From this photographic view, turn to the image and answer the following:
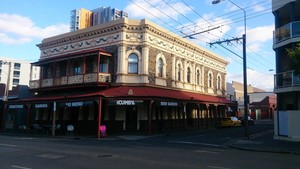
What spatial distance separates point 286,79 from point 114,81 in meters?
14.7

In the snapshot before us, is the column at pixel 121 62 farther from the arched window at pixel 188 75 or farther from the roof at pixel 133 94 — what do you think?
the arched window at pixel 188 75

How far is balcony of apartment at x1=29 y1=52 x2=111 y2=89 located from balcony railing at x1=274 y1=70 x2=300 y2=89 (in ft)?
47.1

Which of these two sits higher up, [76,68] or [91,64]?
[91,64]

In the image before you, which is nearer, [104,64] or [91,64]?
[104,64]

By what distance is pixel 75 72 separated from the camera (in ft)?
108

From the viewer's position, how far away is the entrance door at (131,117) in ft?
95.0

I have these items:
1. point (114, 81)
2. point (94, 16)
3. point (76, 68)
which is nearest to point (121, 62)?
point (114, 81)

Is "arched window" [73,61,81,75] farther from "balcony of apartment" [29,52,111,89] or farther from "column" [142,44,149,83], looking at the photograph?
"column" [142,44,149,83]

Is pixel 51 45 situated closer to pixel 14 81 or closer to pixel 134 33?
pixel 134 33

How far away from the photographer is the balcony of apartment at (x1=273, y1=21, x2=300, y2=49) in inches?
884

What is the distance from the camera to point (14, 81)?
391 feet

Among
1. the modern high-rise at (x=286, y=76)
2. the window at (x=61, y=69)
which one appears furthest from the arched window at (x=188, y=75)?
the window at (x=61, y=69)

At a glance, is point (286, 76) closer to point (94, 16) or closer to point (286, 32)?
point (286, 32)

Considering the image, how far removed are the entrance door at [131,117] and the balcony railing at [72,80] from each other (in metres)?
3.26
